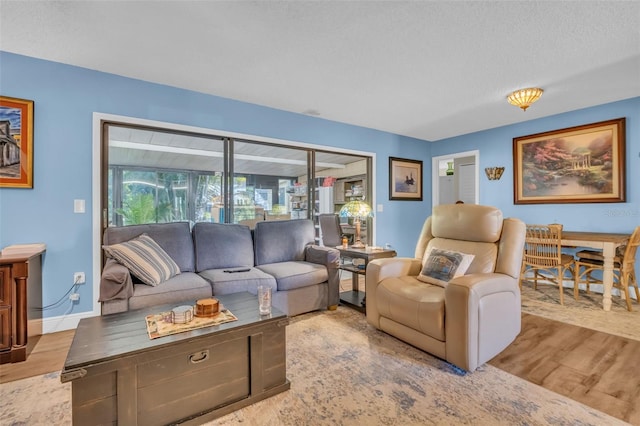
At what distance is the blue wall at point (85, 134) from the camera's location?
101 inches

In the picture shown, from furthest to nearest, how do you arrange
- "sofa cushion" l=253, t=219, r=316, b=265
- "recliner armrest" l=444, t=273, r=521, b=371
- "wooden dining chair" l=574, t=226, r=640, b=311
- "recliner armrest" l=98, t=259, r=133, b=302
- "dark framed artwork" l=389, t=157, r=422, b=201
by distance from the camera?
"dark framed artwork" l=389, t=157, r=422, b=201 → "sofa cushion" l=253, t=219, r=316, b=265 → "wooden dining chair" l=574, t=226, r=640, b=311 → "recliner armrest" l=98, t=259, r=133, b=302 → "recliner armrest" l=444, t=273, r=521, b=371

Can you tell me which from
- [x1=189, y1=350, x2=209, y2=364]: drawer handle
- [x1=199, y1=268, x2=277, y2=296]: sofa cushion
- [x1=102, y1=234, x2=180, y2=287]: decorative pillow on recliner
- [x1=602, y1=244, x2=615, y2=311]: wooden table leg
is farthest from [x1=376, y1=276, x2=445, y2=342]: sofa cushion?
[x1=602, y1=244, x2=615, y2=311]: wooden table leg

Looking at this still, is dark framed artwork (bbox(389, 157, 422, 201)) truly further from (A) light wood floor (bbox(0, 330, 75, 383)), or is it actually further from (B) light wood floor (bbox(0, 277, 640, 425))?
(A) light wood floor (bbox(0, 330, 75, 383))

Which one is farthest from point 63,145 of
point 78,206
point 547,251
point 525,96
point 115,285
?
point 547,251

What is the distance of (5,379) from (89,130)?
6.66 ft

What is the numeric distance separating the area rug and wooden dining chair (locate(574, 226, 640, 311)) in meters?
2.37

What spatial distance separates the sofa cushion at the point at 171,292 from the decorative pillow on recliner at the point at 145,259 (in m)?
0.08

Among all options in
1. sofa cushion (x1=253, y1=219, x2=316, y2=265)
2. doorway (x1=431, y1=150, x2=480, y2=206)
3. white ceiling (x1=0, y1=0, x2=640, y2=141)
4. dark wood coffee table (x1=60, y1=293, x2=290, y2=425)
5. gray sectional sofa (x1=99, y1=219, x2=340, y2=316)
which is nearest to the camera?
dark wood coffee table (x1=60, y1=293, x2=290, y2=425)

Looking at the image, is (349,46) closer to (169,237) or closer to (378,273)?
(378,273)

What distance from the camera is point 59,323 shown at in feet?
8.73

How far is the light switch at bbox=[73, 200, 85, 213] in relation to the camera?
271cm

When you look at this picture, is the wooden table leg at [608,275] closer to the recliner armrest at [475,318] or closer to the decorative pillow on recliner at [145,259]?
the recliner armrest at [475,318]

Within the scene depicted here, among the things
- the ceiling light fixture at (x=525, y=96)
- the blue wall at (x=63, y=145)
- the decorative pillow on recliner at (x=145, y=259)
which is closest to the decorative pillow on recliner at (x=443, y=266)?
the ceiling light fixture at (x=525, y=96)

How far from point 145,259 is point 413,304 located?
2.13 metres
